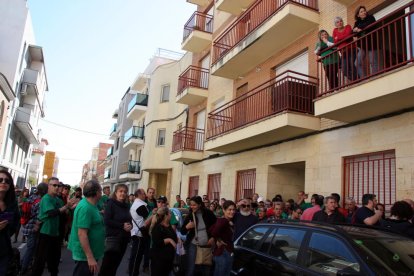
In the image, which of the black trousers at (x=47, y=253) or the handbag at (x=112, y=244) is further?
the black trousers at (x=47, y=253)

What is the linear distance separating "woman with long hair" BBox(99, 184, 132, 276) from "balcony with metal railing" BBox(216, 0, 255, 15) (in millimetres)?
11431

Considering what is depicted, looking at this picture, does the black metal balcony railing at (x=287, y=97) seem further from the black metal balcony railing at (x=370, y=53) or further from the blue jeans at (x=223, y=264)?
the blue jeans at (x=223, y=264)

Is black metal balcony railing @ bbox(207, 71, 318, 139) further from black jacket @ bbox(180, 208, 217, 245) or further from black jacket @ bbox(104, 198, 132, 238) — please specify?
black jacket @ bbox(104, 198, 132, 238)

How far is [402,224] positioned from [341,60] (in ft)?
14.9

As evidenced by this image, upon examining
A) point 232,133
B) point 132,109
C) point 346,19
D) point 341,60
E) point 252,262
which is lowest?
point 252,262

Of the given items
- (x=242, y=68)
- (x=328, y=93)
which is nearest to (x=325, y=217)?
(x=328, y=93)

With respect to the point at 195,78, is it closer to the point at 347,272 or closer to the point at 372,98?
the point at 372,98

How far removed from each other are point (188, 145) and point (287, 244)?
46.2 ft

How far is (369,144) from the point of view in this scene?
28.0ft

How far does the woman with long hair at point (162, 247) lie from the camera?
18.5 feet

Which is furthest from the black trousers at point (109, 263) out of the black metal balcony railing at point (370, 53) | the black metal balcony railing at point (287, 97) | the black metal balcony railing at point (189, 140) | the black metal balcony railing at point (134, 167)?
the black metal balcony railing at point (134, 167)

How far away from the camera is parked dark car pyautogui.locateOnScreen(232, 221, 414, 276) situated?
379cm

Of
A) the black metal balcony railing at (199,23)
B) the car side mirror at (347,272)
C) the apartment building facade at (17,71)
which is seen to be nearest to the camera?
the car side mirror at (347,272)

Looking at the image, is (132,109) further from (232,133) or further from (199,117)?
(232,133)
